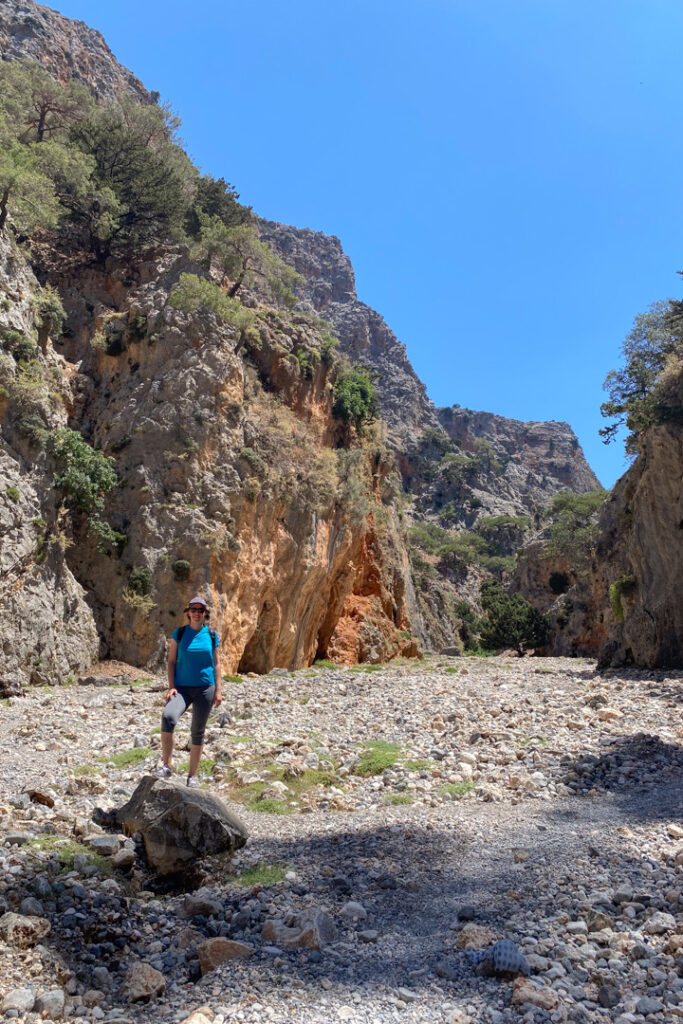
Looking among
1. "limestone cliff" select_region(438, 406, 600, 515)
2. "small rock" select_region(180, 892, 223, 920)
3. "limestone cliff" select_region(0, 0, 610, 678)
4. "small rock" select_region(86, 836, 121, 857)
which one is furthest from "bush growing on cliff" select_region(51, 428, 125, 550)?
"limestone cliff" select_region(438, 406, 600, 515)

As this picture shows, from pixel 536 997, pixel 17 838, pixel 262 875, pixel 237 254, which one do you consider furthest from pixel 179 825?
pixel 237 254

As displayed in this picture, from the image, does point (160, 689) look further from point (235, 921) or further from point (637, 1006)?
point (637, 1006)

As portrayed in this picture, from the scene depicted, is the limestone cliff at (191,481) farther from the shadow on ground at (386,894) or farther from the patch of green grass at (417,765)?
the shadow on ground at (386,894)

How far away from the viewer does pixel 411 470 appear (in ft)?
303

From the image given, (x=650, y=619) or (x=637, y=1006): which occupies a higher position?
(x=650, y=619)

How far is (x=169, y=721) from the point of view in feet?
23.9

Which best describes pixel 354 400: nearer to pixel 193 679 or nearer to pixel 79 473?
pixel 79 473

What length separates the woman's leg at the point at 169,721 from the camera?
23.9ft

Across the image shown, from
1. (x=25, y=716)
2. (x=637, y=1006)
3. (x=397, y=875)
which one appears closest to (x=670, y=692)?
(x=397, y=875)

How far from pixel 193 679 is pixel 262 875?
247 cm

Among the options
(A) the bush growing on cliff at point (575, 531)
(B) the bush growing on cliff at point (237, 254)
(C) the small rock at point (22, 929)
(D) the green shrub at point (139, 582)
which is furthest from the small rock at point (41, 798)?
(A) the bush growing on cliff at point (575, 531)

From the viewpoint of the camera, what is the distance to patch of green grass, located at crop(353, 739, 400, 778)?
9.11 meters

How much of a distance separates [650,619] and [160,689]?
50.6 ft

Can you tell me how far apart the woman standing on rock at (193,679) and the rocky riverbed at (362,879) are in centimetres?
88
